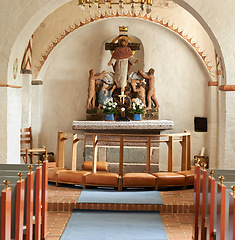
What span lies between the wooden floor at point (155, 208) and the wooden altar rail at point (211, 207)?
100cm

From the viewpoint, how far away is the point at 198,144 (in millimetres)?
12852

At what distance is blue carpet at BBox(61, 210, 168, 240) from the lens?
627 centimetres

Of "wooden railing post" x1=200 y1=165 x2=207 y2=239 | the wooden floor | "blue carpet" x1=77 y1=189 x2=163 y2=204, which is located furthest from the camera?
"blue carpet" x1=77 y1=189 x2=163 y2=204

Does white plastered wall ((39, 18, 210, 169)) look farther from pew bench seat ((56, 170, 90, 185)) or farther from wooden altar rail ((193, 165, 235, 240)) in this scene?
wooden altar rail ((193, 165, 235, 240))

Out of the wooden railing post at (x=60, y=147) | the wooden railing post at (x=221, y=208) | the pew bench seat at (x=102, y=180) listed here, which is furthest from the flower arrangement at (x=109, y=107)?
the wooden railing post at (x=221, y=208)

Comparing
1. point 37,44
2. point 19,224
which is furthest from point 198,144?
point 19,224

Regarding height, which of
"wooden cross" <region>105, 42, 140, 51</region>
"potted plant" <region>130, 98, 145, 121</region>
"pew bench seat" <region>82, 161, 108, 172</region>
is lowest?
"pew bench seat" <region>82, 161, 108, 172</region>

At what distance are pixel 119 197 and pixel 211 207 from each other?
3.63 metres

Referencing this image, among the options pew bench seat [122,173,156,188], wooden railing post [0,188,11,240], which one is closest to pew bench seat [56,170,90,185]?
pew bench seat [122,173,156,188]

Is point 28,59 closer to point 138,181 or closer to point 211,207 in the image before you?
point 138,181

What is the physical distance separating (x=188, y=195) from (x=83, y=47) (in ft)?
20.4

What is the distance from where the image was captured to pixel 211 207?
464 cm

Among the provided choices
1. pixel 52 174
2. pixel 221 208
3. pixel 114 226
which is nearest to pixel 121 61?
pixel 52 174

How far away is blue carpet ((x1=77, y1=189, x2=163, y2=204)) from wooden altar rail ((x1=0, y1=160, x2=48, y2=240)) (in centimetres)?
206
